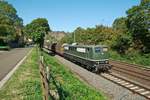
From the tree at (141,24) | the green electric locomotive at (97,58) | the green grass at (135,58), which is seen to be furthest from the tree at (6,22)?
the green electric locomotive at (97,58)

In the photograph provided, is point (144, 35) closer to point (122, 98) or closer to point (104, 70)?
point (104, 70)

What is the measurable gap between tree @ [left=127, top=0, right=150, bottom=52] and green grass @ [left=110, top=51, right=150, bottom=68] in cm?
189

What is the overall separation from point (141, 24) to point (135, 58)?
5.14m

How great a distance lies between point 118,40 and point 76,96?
3559 centimetres

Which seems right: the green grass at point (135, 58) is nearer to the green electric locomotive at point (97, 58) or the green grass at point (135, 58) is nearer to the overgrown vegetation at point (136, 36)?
the overgrown vegetation at point (136, 36)

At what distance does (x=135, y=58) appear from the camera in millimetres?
38531

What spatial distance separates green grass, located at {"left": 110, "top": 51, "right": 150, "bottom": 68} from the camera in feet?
111

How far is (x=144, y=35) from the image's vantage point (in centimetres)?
4028

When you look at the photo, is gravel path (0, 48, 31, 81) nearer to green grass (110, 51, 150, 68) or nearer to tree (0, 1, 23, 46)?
green grass (110, 51, 150, 68)

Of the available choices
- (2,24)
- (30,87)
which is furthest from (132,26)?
(2,24)

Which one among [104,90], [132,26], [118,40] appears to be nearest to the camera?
[104,90]

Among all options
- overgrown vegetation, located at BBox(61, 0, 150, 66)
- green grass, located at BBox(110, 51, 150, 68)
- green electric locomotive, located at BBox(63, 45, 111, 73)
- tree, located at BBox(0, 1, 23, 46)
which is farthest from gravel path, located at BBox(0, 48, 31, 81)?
tree, located at BBox(0, 1, 23, 46)

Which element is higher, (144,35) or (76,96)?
(144,35)

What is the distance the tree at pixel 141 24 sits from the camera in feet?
127
